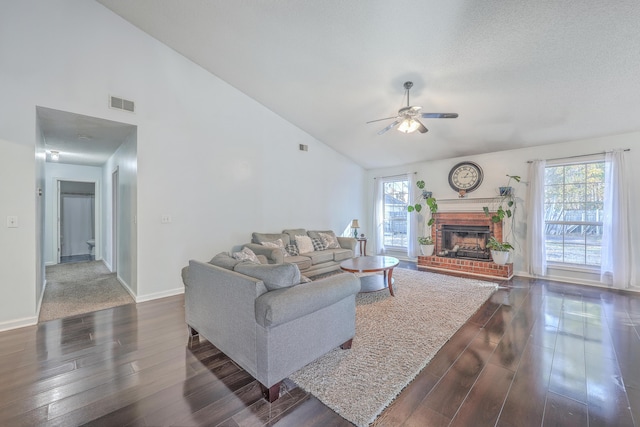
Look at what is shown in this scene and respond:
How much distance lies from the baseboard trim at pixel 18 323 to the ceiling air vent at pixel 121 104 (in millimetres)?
2754

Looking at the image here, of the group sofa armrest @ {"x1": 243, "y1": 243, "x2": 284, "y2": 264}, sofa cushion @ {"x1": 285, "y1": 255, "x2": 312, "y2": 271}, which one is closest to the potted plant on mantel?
sofa cushion @ {"x1": 285, "y1": 255, "x2": 312, "y2": 271}

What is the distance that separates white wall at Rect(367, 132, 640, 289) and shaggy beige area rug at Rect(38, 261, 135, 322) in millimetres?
6482

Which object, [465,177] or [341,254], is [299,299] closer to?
[341,254]

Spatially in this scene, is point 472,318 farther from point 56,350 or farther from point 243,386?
point 56,350

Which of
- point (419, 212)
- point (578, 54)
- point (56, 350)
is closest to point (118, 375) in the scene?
point (56, 350)

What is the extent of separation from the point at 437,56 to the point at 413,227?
4239 millimetres

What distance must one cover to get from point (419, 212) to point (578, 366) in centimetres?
471

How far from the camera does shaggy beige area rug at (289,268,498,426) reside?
1.81m

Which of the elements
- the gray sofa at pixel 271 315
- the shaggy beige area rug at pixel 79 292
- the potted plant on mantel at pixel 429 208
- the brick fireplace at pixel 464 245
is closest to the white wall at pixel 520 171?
the potted plant on mantel at pixel 429 208

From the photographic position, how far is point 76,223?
7.54 m

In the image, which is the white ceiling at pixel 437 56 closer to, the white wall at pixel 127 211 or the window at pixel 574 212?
the window at pixel 574 212

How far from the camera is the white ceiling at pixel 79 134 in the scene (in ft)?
11.5

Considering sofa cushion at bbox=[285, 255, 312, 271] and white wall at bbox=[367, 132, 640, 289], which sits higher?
white wall at bbox=[367, 132, 640, 289]

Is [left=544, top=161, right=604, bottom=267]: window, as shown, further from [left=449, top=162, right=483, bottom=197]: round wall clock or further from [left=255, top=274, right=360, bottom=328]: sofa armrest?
[left=255, top=274, right=360, bottom=328]: sofa armrest
